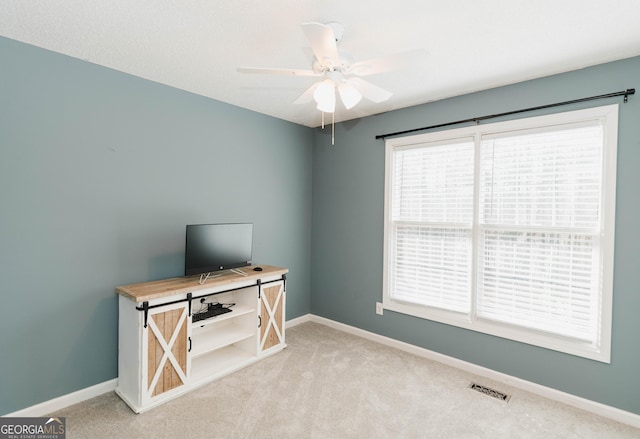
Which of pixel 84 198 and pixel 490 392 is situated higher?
pixel 84 198

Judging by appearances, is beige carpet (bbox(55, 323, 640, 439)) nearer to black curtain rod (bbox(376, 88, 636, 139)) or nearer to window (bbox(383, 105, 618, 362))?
window (bbox(383, 105, 618, 362))

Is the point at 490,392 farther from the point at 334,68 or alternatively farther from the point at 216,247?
the point at 334,68

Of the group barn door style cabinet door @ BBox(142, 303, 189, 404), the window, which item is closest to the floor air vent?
the window

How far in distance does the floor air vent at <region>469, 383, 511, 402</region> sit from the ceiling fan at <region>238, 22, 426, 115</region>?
8.09 ft

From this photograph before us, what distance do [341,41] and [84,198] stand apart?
7.27ft

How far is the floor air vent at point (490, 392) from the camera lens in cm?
253

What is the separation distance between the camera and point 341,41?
2.07 m

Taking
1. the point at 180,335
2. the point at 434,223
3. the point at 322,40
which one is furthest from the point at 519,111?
the point at 180,335

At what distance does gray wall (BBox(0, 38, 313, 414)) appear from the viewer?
215cm

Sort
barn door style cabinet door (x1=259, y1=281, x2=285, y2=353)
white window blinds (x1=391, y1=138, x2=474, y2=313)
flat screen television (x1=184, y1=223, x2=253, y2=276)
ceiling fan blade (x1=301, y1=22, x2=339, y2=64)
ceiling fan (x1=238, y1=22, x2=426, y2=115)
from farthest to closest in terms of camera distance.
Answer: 1. barn door style cabinet door (x1=259, y1=281, x2=285, y2=353)
2. white window blinds (x1=391, y1=138, x2=474, y2=313)
3. flat screen television (x1=184, y1=223, x2=253, y2=276)
4. ceiling fan (x1=238, y1=22, x2=426, y2=115)
5. ceiling fan blade (x1=301, y1=22, x2=339, y2=64)

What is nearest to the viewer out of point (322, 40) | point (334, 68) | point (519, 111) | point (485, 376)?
point (322, 40)

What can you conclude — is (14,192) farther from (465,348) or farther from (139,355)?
(465,348)

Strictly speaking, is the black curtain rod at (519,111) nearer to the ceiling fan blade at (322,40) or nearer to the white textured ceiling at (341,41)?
the white textured ceiling at (341,41)

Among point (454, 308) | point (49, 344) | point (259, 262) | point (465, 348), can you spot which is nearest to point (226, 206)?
point (259, 262)
